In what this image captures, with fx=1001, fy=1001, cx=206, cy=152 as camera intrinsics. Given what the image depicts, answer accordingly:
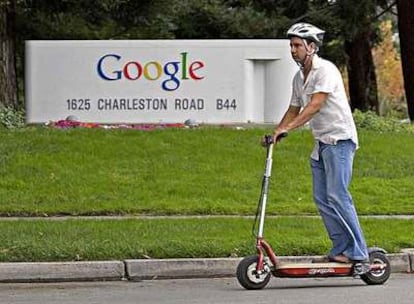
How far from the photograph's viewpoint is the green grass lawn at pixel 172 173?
12820 millimetres

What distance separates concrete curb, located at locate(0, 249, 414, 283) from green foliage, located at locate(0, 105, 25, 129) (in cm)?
789

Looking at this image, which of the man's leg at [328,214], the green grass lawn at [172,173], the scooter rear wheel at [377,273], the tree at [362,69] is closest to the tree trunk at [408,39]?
the tree at [362,69]

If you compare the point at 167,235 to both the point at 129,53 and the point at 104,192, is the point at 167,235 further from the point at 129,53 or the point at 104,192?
the point at 129,53

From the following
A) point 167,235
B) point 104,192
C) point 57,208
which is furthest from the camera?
point 104,192

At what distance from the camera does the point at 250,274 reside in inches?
320

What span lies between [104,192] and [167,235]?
321 cm

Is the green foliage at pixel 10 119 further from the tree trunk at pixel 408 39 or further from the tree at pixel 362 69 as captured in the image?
the tree at pixel 362 69

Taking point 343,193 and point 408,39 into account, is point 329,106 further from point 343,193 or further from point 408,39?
point 408,39

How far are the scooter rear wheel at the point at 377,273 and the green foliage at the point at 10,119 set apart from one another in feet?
30.9

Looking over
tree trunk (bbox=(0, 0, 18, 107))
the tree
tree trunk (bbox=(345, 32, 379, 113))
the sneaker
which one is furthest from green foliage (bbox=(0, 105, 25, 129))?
tree trunk (bbox=(345, 32, 379, 113))

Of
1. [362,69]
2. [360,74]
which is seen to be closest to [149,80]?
[360,74]

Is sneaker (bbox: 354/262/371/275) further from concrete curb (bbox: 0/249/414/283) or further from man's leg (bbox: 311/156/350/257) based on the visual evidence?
concrete curb (bbox: 0/249/414/283)

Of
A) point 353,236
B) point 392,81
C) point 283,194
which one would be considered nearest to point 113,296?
point 353,236

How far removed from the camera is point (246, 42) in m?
17.2
